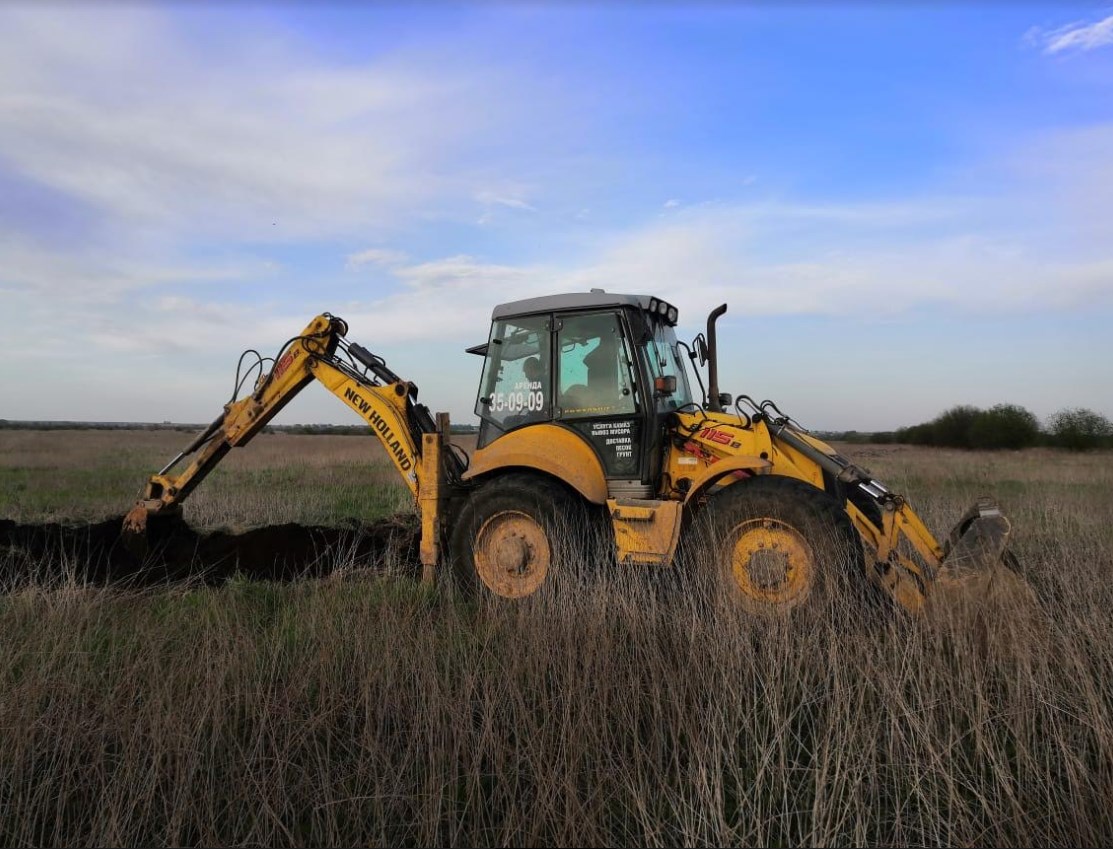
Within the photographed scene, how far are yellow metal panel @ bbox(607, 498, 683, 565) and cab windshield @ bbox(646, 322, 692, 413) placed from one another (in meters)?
0.96

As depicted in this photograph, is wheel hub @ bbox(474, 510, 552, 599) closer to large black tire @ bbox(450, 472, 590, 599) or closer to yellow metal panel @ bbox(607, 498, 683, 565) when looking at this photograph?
large black tire @ bbox(450, 472, 590, 599)

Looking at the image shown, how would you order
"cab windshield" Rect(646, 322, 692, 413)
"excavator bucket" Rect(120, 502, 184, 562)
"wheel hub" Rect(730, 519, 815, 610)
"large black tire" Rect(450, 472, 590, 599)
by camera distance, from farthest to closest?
"excavator bucket" Rect(120, 502, 184, 562) → "cab windshield" Rect(646, 322, 692, 413) → "large black tire" Rect(450, 472, 590, 599) → "wheel hub" Rect(730, 519, 815, 610)

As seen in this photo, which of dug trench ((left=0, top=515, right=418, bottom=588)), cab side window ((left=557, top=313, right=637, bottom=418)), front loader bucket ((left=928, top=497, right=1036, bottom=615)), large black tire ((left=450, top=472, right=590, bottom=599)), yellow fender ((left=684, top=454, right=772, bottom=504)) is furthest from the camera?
dug trench ((left=0, top=515, right=418, bottom=588))

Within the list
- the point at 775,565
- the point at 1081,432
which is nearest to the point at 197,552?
the point at 775,565

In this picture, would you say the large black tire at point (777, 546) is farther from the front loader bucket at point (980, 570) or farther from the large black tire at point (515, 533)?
the large black tire at point (515, 533)

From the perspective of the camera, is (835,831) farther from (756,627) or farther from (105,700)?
(105,700)

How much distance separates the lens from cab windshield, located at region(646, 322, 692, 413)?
7027 mm

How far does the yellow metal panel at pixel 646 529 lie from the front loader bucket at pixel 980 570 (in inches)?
71.9

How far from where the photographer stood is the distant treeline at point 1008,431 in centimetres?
3947

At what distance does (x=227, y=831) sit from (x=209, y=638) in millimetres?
1653

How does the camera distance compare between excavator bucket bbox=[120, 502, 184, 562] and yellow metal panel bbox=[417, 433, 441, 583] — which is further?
excavator bucket bbox=[120, 502, 184, 562]

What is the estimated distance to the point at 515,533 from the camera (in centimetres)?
671

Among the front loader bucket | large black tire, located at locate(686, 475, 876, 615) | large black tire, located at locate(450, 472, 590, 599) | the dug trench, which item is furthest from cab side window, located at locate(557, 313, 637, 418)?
the front loader bucket

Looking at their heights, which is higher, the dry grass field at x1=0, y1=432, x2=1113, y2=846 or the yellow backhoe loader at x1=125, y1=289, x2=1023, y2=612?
the yellow backhoe loader at x1=125, y1=289, x2=1023, y2=612
